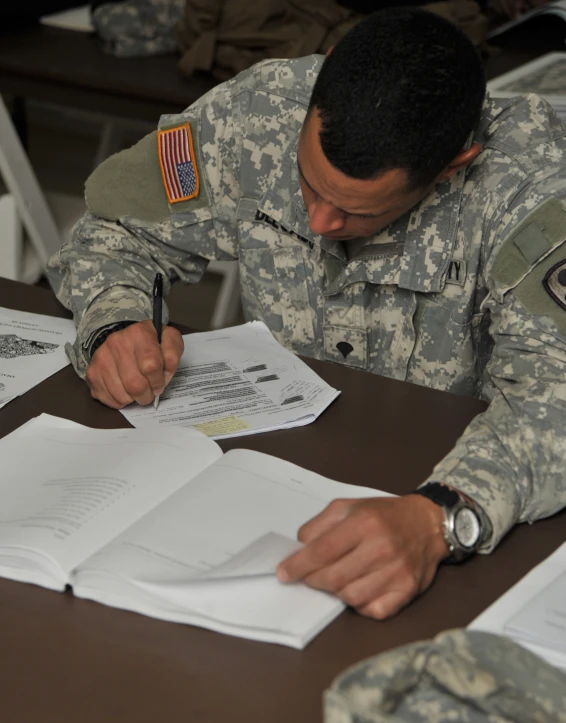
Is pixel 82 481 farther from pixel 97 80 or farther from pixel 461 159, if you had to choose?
pixel 97 80

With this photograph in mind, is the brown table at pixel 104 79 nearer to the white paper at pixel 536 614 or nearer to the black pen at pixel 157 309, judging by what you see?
the black pen at pixel 157 309

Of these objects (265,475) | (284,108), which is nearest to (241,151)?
(284,108)

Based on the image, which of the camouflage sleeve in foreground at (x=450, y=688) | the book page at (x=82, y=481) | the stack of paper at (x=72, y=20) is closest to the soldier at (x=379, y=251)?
the book page at (x=82, y=481)

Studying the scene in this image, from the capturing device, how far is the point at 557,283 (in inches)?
53.7

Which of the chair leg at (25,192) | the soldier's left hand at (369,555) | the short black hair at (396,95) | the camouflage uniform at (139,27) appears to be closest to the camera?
the soldier's left hand at (369,555)

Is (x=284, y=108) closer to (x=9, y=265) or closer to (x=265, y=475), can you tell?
(x=265, y=475)

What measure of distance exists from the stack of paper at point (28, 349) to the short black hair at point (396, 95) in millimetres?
559

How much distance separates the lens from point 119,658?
97 cm

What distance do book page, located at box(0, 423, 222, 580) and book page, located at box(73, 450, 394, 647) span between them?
1.5 inches

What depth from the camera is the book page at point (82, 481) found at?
1101mm

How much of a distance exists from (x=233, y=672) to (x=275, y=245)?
3.03 ft

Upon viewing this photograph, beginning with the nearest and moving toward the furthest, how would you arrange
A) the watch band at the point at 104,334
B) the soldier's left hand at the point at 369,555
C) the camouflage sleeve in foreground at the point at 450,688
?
the camouflage sleeve in foreground at the point at 450,688
the soldier's left hand at the point at 369,555
the watch band at the point at 104,334

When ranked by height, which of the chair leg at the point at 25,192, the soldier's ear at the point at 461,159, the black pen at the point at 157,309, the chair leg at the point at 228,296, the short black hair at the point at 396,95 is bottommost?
the chair leg at the point at 228,296

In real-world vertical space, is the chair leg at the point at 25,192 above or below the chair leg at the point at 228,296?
above
